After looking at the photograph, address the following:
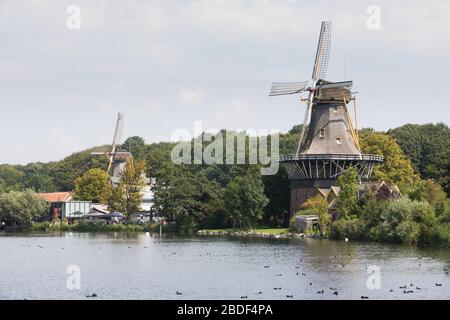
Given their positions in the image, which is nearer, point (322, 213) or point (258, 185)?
point (322, 213)

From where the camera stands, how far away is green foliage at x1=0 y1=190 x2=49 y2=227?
97.6 metres

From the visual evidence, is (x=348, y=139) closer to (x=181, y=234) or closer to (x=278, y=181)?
(x=278, y=181)

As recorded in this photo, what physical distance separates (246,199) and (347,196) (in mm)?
13024

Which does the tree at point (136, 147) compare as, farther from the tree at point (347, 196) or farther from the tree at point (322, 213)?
the tree at point (347, 196)

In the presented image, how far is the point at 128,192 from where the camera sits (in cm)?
9412

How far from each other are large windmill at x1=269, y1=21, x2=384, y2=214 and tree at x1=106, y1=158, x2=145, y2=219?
22777 mm

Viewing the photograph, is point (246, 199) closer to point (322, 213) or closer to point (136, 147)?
point (322, 213)

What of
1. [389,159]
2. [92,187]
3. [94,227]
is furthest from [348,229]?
[92,187]

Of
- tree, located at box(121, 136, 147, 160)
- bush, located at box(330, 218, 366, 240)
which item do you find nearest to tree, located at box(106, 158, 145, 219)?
tree, located at box(121, 136, 147, 160)

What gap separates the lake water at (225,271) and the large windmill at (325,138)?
1770 centimetres

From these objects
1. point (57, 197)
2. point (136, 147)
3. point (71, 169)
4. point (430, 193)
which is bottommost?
point (430, 193)

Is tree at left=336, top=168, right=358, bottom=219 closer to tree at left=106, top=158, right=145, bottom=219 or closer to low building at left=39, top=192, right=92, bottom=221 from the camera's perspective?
tree at left=106, top=158, right=145, bottom=219

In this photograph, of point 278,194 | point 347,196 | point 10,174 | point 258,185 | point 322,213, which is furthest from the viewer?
point 10,174
